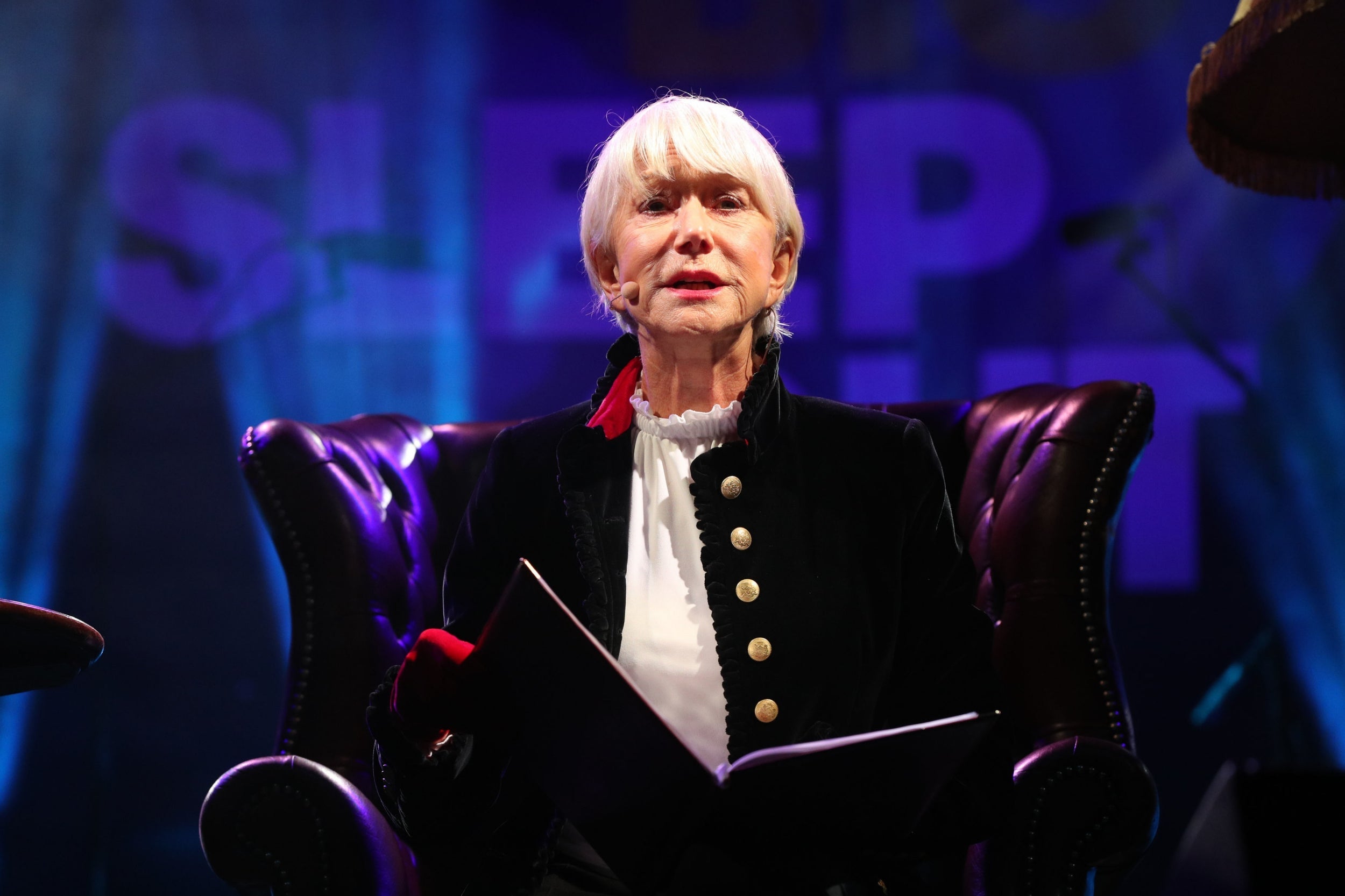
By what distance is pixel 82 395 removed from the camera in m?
3.49

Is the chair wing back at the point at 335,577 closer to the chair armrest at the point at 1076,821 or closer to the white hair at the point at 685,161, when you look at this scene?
the white hair at the point at 685,161

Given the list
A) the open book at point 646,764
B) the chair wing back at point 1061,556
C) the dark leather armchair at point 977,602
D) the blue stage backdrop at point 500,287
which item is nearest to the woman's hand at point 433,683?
the open book at point 646,764

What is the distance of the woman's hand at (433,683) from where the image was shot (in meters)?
1.08

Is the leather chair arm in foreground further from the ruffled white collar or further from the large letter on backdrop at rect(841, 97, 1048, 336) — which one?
the large letter on backdrop at rect(841, 97, 1048, 336)

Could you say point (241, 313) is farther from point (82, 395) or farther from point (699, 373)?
point (699, 373)

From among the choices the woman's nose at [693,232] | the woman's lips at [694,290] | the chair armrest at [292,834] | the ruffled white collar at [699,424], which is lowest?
the chair armrest at [292,834]

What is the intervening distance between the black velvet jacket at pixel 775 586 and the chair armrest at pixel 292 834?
0.20 meters

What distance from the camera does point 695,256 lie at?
4.54 ft

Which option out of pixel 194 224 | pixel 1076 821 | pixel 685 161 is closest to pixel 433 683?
pixel 685 161

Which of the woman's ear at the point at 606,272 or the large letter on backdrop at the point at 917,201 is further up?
the large letter on backdrop at the point at 917,201

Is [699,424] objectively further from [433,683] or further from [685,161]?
[433,683]

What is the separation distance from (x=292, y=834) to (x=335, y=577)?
0.51 metres

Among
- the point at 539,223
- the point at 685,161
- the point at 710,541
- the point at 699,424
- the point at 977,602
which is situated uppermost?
the point at 539,223

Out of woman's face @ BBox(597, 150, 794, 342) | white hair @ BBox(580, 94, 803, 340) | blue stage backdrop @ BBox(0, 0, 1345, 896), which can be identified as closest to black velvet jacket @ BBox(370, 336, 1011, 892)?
woman's face @ BBox(597, 150, 794, 342)
